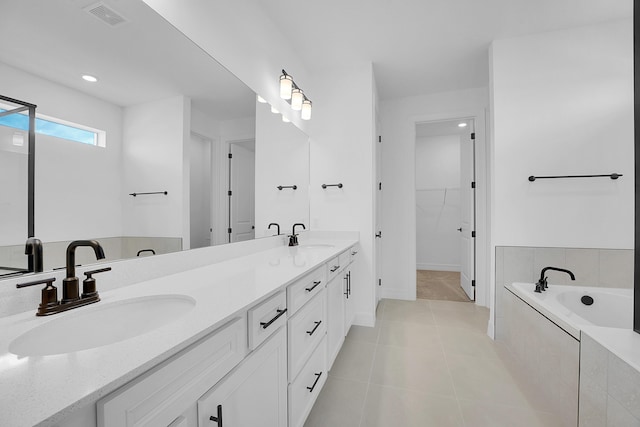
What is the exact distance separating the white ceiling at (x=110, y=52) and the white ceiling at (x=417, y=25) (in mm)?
1035

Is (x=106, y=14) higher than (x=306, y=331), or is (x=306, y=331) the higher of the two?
(x=106, y=14)

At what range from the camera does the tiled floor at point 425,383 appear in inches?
57.9

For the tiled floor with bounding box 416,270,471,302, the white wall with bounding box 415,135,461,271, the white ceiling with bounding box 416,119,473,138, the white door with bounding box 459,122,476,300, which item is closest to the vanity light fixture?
the white door with bounding box 459,122,476,300

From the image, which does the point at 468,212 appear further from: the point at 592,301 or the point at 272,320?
the point at 272,320

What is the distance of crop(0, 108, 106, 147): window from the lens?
0.75m

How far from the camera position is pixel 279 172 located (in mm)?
2389

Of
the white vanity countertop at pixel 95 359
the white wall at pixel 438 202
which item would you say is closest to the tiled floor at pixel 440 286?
the white wall at pixel 438 202

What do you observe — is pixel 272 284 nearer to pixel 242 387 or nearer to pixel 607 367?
pixel 242 387

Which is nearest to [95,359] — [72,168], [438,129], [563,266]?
[72,168]

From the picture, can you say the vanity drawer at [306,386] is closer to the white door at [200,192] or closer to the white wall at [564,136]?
the white door at [200,192]

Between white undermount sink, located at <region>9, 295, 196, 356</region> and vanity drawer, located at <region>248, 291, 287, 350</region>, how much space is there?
0.20 meters

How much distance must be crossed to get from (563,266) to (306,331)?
2.30 metres

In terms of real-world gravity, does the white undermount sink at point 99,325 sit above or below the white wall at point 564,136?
below

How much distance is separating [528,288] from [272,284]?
2.04 metres
